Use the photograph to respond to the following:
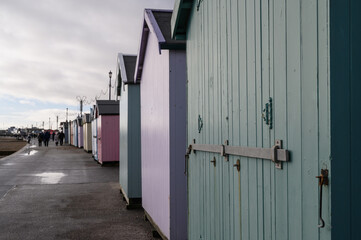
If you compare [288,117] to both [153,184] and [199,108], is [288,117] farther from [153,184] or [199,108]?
[153,184]

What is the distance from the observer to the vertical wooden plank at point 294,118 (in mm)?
2600

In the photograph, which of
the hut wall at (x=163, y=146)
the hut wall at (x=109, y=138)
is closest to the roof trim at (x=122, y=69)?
the hut wall at (x=163, y=146)

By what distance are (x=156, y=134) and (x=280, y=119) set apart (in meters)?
4.72

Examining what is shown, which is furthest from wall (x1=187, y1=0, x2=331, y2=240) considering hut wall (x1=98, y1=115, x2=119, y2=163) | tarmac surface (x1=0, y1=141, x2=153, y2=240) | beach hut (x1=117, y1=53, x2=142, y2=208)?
hut wall (x1=98, y1=115, x2=119, y2=163)

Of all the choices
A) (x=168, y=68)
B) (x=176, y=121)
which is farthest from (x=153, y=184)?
Result: (x=168, y=68)

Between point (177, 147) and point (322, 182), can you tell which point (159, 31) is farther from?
point (322, 182)

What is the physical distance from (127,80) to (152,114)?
9.48ft

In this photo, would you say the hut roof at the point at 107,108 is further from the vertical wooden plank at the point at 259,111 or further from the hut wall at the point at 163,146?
the vertical wooden plank at the point at 259,111

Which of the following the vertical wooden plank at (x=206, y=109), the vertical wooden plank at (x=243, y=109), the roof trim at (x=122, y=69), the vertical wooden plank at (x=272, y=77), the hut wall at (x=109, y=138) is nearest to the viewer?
the vertical wooden plank at (x=272, y=77)

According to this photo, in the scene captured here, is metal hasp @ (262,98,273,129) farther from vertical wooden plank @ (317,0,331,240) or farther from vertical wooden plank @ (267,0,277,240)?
vertical wooden plank @ (317,0,331,240)

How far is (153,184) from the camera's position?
25.5 feet

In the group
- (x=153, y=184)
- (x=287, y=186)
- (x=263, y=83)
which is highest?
(x=263, y=83)

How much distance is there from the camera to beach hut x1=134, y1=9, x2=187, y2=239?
20.8ft

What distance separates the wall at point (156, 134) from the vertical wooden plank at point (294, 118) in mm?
3807
